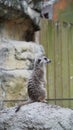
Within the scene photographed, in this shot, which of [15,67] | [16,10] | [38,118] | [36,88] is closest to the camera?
[38,118]

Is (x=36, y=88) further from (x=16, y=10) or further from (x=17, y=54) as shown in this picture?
(x=16, y=10)

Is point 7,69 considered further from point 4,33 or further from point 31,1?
point 31,1

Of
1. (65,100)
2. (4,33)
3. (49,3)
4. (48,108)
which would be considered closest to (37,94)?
(48,108)

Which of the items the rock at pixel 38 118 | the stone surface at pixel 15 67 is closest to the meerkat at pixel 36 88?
the rock at pixel 38 118

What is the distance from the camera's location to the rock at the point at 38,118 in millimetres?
3711

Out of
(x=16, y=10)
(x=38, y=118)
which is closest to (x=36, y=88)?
(x=38, y=118)

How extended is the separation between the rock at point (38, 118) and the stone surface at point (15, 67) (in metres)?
0.97

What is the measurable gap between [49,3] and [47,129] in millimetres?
4272

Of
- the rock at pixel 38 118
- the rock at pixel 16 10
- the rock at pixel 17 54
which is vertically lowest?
the rock at pixel 38 118

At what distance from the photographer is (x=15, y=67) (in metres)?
5.06

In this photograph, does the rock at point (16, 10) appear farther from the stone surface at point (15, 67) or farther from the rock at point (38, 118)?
the rock at point (38, 118)

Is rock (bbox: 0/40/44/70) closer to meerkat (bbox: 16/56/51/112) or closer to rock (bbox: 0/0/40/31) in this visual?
rock (bbox: 0/0/40/31)

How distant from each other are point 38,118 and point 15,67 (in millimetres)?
1393

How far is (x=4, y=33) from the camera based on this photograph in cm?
514
